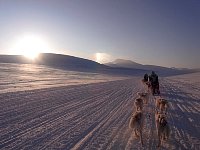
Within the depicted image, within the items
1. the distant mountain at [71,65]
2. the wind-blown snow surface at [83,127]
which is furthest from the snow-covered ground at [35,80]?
the distant mountain at [71,65]

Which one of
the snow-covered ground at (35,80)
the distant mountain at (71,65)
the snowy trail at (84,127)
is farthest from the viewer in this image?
the distant mountain at (71,65)

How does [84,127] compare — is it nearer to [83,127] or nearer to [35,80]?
[83,127]

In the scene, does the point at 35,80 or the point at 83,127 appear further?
the point at 35,80

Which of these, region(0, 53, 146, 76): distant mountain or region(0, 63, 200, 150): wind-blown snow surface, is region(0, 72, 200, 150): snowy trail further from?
region(0, 53, 146, 76): distant mountain

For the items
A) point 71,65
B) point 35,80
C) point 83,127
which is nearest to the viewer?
point 83,127

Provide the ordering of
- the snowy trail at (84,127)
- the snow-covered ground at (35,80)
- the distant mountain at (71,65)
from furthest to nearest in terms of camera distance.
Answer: the distant mountain at (71,65)
the snow-covered ground at (35,80)
the snowy trail at (84,127)

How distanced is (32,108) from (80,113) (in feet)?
8.09

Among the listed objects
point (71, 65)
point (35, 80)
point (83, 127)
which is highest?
point (71, 65)

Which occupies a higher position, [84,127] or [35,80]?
[35,80]

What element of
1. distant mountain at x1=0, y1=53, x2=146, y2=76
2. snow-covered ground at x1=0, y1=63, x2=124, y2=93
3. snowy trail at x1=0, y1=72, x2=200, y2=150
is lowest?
snowy trail at x1=0, y1=72, x2=200, y2=150

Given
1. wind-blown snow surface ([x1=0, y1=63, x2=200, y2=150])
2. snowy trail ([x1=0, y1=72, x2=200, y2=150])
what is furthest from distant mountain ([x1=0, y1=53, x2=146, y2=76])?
snowy trail ([x1=0, y1=72, x2=200, y2=150])

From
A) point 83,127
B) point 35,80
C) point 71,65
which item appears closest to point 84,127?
point 83,127

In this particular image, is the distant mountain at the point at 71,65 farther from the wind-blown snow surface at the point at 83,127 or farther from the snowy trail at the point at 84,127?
the snowy trail at the point at 84,127

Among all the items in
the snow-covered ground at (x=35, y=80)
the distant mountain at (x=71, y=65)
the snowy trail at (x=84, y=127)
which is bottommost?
the snowy trail at (x=84, y=127)
